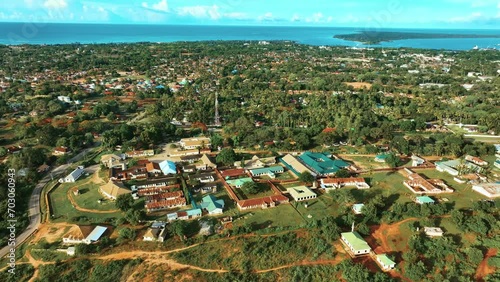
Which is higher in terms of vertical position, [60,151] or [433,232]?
[433,232]

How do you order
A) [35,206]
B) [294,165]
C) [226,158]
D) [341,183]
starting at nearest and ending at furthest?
[35,206] < [341,183] < [294,165] < [226,158]

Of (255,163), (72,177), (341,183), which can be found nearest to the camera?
(341,183)

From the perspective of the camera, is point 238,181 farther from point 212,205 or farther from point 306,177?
point 306,177

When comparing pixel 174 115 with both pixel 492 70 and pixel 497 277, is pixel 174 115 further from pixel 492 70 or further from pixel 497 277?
pixel 492 70

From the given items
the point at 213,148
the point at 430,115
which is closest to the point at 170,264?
the point at 213,148

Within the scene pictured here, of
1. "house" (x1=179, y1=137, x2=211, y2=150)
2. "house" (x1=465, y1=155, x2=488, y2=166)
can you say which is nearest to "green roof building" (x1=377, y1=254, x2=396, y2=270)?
"house" (x1=465, y1=155, x2=488, y2=166)

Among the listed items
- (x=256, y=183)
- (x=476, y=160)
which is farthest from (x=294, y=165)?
(x=476, y=160)
